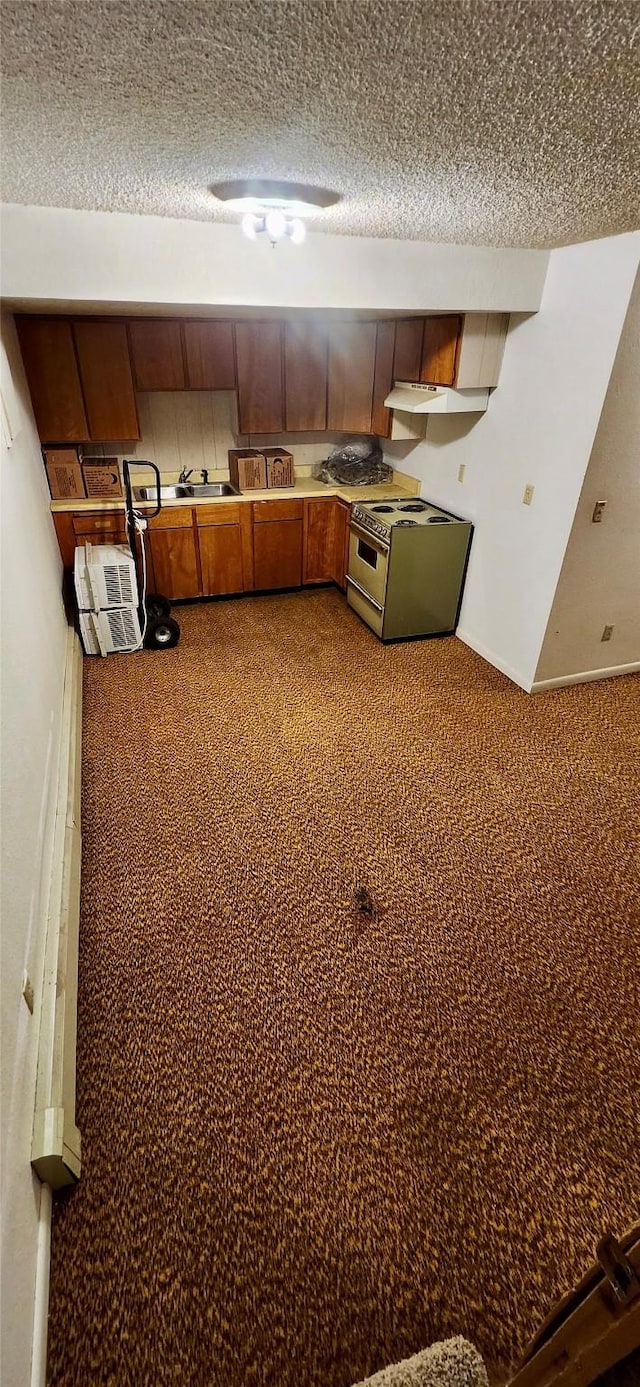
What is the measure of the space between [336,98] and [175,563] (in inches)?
136

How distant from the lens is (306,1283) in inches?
53.3

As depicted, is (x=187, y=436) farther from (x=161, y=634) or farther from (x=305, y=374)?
(x=161, y=634)

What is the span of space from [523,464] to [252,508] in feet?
6.34

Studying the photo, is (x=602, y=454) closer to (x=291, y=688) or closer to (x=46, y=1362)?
(x=291, y=688)

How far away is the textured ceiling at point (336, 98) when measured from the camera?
0.86m

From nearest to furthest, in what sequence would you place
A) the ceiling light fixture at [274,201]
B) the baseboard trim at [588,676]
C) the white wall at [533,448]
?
1. the ceiling light fixture at [274,201]
2. the white wall at [533,448]
3. the baseboard trim at [588,676]

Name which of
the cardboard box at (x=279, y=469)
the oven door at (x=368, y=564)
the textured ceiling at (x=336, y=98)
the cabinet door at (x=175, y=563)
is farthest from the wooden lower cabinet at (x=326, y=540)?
the textured ceiling at (x=336, y=98)

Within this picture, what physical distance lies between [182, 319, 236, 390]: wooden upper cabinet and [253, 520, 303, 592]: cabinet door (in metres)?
1.01

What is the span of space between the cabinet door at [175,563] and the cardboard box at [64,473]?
55cm

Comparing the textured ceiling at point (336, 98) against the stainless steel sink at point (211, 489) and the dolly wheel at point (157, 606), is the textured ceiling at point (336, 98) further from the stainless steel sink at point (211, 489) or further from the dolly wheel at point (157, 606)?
the stainless steel sink at point (211, 489)

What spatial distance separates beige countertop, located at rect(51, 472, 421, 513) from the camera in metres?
4.07

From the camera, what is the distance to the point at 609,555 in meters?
3.37

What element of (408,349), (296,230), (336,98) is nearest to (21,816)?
(336,98)

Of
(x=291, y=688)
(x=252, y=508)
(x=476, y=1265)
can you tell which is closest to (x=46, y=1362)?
(x=476, y=1265)
